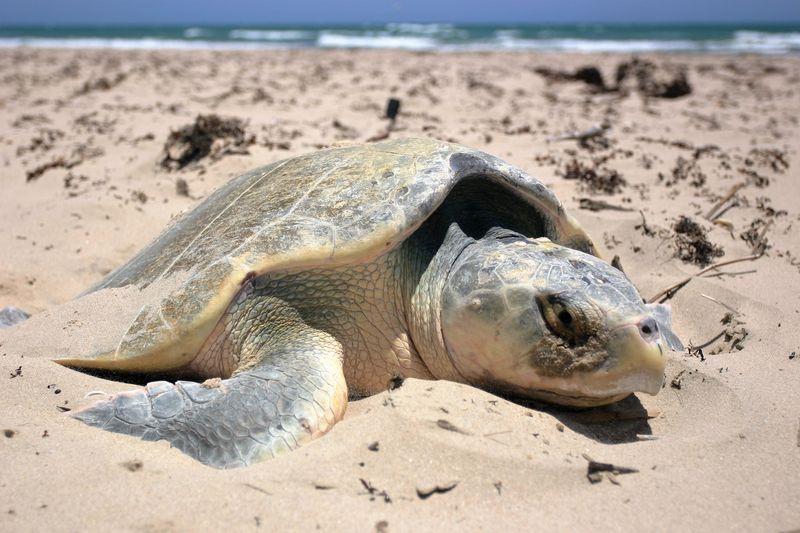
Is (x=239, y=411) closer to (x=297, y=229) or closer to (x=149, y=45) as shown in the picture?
(x=297, y=229)

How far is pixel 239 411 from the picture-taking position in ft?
5.06

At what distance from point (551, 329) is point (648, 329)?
236mm

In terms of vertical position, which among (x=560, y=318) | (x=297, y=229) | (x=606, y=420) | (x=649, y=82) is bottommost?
(x=606, y=420)

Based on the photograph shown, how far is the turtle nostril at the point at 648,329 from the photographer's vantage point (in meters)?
1.53

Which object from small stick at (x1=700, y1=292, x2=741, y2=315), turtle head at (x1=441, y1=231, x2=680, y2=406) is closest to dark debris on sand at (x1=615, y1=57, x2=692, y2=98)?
small stick at (x1=700, y1=292, x2=741, y2=315)

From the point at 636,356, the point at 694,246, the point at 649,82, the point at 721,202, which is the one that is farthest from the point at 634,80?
the point at 636,356

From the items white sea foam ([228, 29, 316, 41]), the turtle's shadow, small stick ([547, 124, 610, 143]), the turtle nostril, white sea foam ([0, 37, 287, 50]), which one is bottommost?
the turtle's shadow

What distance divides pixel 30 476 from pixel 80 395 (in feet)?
1.46

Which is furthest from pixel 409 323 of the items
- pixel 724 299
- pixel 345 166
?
pixel 724 299

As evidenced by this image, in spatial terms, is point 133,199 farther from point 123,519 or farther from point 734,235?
point 734,235

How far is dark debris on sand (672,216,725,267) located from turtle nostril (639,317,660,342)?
1.47 meters

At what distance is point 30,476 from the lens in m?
1.34

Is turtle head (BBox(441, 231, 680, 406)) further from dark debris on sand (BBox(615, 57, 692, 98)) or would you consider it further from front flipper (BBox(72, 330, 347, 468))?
dark debris on sand (BBox(615, 57, 692, 98))

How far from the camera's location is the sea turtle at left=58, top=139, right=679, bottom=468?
61.2 inches
